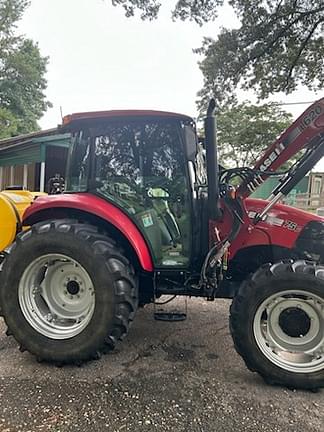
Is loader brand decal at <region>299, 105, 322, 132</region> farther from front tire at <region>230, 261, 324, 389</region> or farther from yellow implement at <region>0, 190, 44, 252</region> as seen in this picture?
yellow implement at <region>0, 190, 44, 252</region>

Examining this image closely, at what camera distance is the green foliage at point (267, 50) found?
33.3ft

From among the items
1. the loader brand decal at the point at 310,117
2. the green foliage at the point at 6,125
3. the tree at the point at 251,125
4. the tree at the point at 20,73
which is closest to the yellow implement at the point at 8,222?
the loader brand decal at the point at 310,117

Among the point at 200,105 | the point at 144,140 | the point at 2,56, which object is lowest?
the point at 144,140

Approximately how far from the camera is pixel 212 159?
2682 mm

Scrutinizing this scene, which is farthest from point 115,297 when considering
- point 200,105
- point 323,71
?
point 323,71

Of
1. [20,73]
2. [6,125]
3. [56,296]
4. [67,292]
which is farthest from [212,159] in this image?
[20,73]

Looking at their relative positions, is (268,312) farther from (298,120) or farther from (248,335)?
(298,120)

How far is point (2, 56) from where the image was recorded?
82.1 feet

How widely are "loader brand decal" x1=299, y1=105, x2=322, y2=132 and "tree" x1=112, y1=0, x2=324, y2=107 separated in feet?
27.7

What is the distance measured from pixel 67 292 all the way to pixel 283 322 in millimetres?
1775

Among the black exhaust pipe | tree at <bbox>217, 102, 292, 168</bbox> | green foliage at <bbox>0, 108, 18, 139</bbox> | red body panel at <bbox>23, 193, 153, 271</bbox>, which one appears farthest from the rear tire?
tree at <bbox>217, 102, 292, 168</bbox>

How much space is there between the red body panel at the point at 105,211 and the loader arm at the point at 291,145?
0.99 m

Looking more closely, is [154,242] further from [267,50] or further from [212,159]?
[267,50]

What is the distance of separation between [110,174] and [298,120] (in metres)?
1.63
